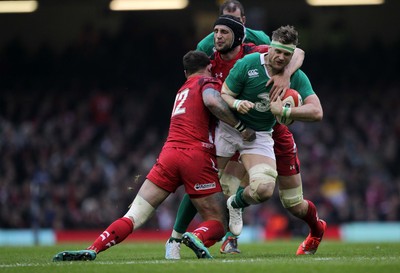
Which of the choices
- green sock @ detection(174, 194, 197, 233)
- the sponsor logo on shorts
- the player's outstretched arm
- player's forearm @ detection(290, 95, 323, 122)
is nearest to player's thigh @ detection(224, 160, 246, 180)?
green sock @ detection(174, 194, 197, 233)

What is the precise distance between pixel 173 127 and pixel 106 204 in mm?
13891

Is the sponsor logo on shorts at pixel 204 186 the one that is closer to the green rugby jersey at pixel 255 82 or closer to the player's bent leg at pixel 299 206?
the green rugby jersey at pixel 255 82

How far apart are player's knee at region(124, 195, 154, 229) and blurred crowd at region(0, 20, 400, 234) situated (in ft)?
35.9

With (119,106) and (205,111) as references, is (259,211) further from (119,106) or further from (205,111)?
(205,111)

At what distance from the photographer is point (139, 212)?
948 cm

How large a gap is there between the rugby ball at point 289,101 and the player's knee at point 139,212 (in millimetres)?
1541

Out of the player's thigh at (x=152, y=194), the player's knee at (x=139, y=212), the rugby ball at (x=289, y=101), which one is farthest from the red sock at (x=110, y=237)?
the rugby ball at (x=289, y=101)

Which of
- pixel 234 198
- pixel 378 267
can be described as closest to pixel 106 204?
pixel 234 198

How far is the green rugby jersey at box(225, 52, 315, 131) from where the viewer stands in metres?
9.73

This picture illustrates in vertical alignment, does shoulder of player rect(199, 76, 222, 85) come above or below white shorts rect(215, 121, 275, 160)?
above

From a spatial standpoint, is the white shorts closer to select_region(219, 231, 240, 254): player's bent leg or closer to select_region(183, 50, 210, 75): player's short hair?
select_region(183, 50, 210, 75): player's short hair

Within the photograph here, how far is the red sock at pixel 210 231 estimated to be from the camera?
365 inches

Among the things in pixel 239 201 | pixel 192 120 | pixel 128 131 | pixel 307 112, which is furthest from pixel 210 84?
pixel 128 131

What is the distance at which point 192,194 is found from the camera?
9461 millimetres
